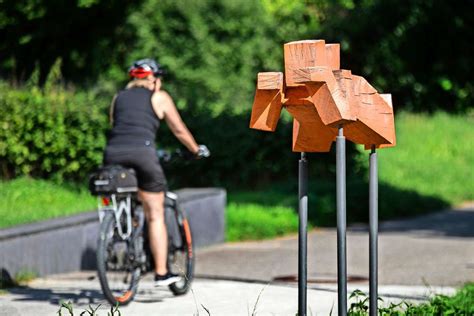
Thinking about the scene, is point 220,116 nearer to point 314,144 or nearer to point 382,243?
point 382,243

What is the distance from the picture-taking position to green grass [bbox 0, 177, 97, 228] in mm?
12109

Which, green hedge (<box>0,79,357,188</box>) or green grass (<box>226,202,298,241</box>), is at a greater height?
green hedge (<box>0,79,357,188</box>)

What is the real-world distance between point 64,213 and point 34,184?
3292 millimetres

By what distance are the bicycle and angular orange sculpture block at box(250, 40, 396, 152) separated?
240cm

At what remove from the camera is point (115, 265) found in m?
8.84

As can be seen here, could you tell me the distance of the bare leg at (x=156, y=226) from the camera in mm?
9188

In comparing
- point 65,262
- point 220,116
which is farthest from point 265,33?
point 65,262

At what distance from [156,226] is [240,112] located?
1012 centimetres

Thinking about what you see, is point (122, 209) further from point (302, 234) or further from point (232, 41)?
point (232, 41)

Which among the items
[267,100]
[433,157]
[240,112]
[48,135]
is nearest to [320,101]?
[267,100]

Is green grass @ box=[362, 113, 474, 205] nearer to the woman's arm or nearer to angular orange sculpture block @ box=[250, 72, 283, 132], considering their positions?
the woman's arm

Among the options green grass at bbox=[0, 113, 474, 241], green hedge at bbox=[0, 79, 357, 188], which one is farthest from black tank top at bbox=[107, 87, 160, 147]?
green hedge at bbox=[0, 79, 357, 188]

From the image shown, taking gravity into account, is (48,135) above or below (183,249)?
above

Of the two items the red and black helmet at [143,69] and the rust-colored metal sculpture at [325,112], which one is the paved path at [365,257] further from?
the rust-colored metal sculpture at [325,112]
